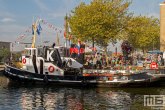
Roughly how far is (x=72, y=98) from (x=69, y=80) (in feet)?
29.0

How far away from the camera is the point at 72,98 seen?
105ft

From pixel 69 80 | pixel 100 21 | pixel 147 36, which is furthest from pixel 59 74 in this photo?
pixel 147 36

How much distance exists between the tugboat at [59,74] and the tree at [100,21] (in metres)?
15.8

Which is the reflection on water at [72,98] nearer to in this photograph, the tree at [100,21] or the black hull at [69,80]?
the black hull at [69,80]

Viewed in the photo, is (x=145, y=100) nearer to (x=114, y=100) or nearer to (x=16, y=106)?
(x=114, y=100)

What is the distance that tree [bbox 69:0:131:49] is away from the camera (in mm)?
60719

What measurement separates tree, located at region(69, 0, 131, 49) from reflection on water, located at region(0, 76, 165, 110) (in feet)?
74.4

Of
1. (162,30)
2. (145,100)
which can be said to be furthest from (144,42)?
(145,100)

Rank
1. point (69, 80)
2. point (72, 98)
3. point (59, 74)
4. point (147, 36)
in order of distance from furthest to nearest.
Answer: point (147, 36)
point (59, 74)
point (69, 80)
point (72, 98)

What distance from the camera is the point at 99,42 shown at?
2557 inches
